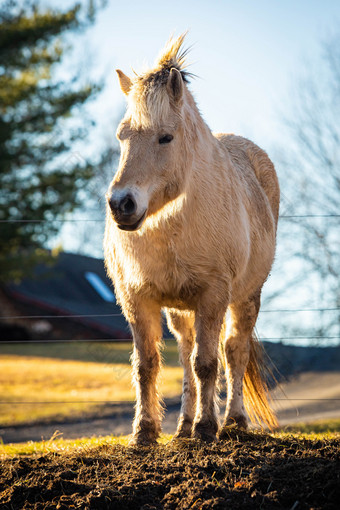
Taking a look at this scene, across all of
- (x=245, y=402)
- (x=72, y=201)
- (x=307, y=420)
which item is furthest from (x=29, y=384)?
(x=245, y=402)

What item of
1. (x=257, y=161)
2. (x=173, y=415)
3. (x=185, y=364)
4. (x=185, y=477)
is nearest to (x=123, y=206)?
(x=185, y=477)

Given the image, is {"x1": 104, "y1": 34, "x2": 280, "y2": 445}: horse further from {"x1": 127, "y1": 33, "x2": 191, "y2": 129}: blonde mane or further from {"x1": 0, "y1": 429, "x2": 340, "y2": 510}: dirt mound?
{"x1": 0, "y1": 429, "x2": 340, "y2": 510}: dirt mound

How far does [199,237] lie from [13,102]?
12274mm

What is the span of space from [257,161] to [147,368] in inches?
94.3

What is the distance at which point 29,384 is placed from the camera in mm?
14688

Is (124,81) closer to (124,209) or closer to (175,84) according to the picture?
(175,84)

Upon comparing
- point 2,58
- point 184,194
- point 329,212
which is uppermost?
point 2,58

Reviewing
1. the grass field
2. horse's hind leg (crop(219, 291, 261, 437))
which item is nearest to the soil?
the grass field

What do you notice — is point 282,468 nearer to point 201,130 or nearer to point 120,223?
point 120,223

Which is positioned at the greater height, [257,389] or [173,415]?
[257,389]

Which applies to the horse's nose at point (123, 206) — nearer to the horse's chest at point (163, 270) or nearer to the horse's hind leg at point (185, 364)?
the horse's chest at point (163, 270)

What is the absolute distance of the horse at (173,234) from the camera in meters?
3.52

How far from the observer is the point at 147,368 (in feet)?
13.3

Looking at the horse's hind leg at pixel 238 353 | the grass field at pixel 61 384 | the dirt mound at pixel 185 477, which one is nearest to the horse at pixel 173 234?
the horse's hind leg at pixel 238 353
